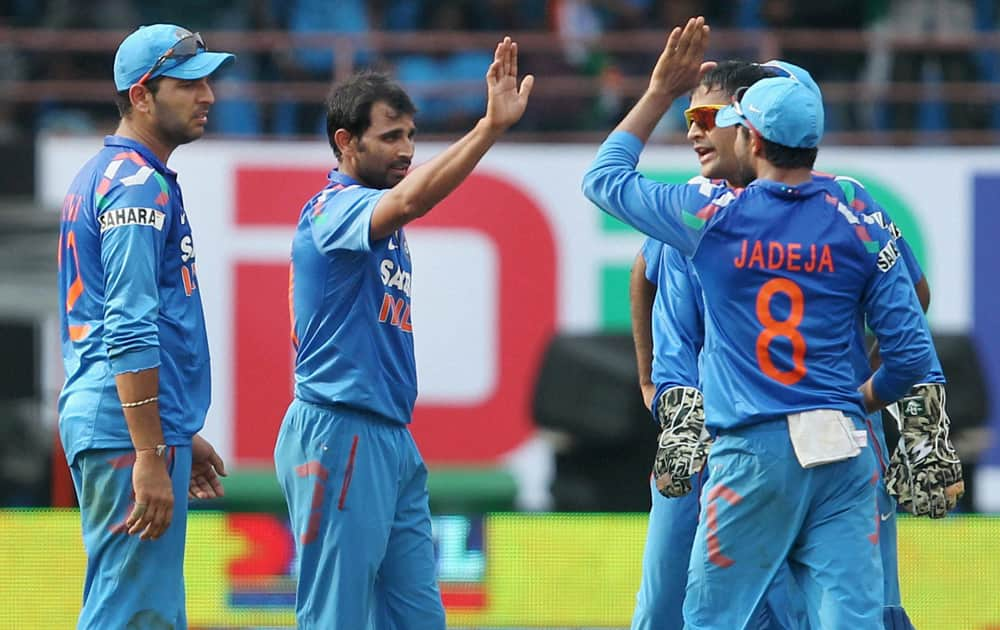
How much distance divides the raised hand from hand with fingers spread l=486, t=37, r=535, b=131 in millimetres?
569

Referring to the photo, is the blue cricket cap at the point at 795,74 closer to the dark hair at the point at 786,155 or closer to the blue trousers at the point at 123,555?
the dark hair at the point at 786,155

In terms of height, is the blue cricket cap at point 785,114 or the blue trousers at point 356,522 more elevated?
the blue cricket cap at point 785,114

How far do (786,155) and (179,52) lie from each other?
2239 mm

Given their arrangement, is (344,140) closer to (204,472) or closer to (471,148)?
(471,148)

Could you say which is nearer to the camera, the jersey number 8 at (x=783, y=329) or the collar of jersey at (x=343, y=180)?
the jersey number 8 at (x=783, y=329)

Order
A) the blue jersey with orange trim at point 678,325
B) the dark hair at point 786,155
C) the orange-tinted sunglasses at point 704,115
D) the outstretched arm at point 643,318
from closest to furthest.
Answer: the dark hair at point 786,155
the orange-tinted sunglasses at point 704,115
the blue jersey with orange trim at point 678,325
the outstretched arm at point 643,318

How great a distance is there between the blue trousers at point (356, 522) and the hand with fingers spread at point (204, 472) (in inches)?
15.3

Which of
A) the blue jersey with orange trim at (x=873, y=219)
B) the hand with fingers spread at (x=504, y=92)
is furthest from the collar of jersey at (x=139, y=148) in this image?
the blue jersey with orange trim at (x=873, y=219)

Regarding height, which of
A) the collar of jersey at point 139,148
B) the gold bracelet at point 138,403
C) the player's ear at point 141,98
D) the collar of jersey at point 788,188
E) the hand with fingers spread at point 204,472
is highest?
the player's ear at point 141,98

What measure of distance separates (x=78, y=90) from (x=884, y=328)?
9626 millimetres

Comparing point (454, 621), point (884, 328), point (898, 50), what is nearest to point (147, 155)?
point (884, 328)

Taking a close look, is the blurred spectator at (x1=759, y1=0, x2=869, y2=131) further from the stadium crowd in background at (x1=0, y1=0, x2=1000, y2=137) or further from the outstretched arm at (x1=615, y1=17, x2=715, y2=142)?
the outstretched arm at (x1=615, y1=17, x2=715, y2=142)

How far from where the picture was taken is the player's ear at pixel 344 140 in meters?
6.30

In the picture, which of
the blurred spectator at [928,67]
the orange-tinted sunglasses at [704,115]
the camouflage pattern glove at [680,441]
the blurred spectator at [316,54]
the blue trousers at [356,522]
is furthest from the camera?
the blurred spectator at [928,67]
